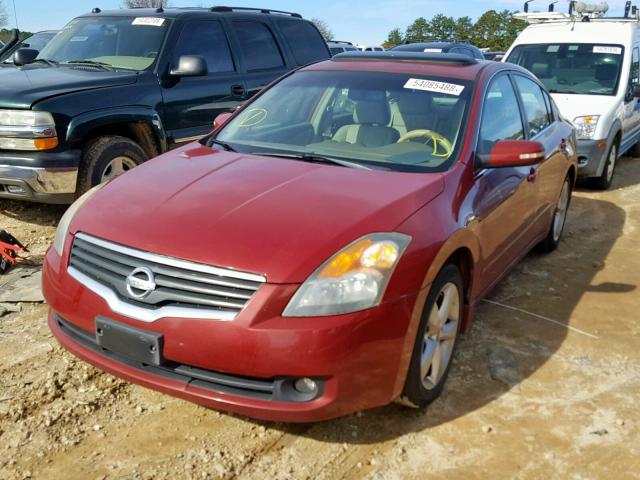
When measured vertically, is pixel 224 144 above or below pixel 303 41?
below

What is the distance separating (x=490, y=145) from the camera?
12.2ft

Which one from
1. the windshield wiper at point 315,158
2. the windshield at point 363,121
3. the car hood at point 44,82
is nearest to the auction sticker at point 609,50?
the windshield at point 363,121

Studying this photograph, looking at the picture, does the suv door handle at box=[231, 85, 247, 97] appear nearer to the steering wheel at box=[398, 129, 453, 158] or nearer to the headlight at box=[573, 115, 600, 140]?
the steering wheel at box=[398, 129, 453, 158]

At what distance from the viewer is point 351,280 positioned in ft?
8.27

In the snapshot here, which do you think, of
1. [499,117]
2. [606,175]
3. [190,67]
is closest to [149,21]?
[190,67]

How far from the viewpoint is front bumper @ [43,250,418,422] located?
2406 millimetres

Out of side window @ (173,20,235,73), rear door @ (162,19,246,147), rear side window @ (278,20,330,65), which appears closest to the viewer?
rear door @ (162,19,246,147)

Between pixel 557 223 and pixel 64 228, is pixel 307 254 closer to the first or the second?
pixel 64 228

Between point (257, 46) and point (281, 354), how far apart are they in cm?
532

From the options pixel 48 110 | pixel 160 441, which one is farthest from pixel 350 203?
pixel 48 110

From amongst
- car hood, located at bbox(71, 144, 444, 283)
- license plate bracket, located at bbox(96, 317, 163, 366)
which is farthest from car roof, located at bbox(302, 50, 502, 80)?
license plate bracket, located at bbox(96, 317, 163, 366)

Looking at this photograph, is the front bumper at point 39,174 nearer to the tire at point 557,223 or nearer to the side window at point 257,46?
the side window at point 257,46

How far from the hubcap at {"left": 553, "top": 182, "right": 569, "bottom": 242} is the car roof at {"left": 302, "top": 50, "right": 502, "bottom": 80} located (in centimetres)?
164

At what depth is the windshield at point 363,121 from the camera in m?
3.52
